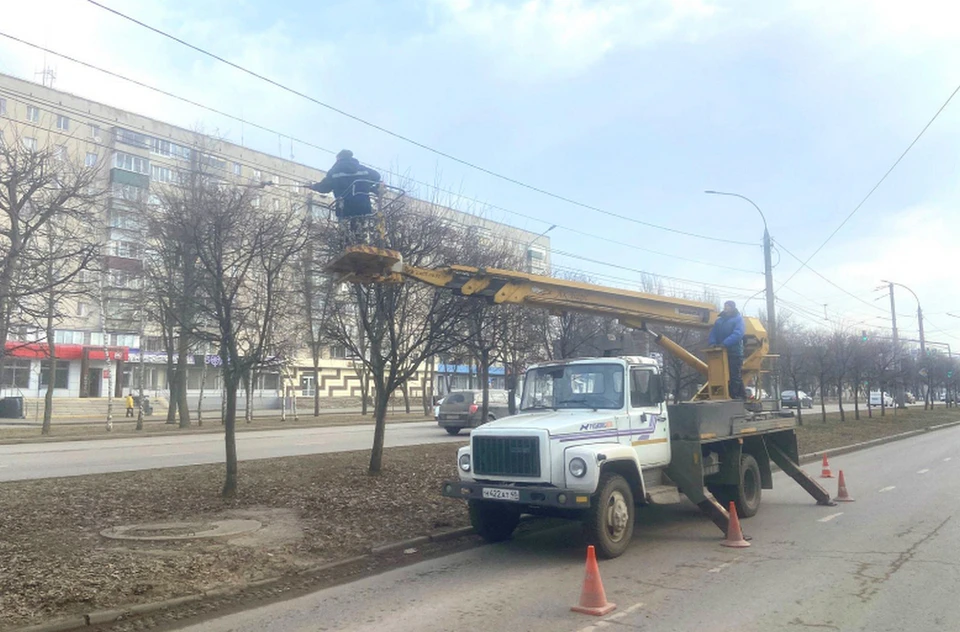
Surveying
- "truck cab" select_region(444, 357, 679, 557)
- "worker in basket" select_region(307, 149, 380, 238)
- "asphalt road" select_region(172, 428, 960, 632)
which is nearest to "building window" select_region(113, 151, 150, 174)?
"worker in basket" select_region(307, 149, 380, 238)

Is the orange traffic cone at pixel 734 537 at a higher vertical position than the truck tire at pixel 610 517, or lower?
lower

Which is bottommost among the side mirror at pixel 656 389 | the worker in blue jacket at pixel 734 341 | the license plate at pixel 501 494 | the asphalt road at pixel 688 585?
the asphalt road at pixel 688 585

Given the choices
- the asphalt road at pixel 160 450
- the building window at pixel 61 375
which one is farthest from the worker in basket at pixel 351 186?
the building window at pixel 61 375

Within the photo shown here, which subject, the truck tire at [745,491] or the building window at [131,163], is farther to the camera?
the building window at [131,163]

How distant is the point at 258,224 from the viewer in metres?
11.5

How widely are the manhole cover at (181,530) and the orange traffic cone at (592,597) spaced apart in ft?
15.8

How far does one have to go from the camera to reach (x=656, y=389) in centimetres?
948

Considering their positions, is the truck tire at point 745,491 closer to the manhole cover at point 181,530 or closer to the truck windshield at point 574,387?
the truck windshield at point 574,387

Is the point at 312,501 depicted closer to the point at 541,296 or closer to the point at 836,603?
the point at 541,296

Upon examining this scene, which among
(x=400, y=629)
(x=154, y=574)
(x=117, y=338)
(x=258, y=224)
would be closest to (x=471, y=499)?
(x=400, y=629)

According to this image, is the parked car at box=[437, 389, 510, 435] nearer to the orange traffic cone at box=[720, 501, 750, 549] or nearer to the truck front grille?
the orange traffic cone at box=[720, 501, 750, 549]

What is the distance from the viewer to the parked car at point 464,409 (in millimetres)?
28161

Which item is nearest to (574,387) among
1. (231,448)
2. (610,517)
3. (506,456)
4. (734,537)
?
(506,456)

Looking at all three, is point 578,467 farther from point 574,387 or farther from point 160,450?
point 160,450
